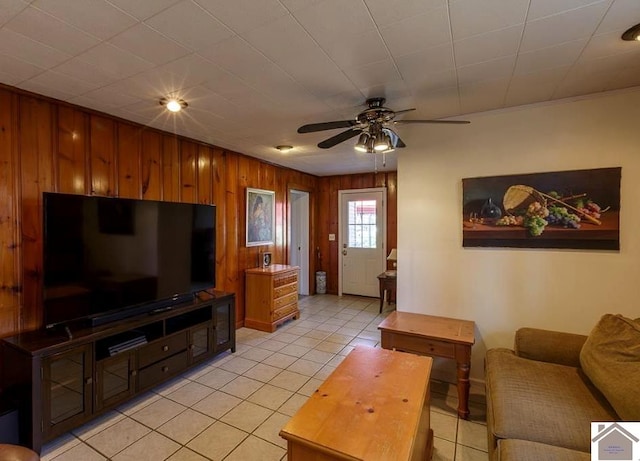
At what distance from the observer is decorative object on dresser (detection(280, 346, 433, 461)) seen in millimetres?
1295

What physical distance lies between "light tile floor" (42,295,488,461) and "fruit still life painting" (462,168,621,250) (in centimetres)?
143

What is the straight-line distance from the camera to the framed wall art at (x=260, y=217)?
4.61 metres

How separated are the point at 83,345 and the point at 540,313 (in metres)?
3.54

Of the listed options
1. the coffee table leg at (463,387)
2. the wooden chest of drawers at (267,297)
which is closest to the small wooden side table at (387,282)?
the wooden chest of drawers at (267,297)

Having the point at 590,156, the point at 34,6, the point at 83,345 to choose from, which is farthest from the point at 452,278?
the point at 34,6

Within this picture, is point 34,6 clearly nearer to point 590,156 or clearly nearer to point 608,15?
point 608,15

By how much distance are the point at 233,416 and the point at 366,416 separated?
1.38 m

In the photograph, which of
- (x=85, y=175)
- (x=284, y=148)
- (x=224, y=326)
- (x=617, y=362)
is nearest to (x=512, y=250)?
(x=617, y=362)

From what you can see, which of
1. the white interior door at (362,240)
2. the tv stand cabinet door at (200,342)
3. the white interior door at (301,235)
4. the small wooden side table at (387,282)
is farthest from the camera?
the white interior door at (301,235)

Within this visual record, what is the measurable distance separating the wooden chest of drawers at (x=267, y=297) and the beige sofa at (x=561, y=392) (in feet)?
9.13

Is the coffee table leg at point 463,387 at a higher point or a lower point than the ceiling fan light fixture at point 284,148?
lower

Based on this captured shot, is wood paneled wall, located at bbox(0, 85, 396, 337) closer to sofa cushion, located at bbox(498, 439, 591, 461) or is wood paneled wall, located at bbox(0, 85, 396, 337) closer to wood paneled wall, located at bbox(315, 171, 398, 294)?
wood paneled wall, located at bbox(315, 171, 398, 294)

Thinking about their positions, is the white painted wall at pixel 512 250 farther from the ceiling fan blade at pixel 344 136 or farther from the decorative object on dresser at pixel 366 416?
the decorative object on dresser at pixel 366 416

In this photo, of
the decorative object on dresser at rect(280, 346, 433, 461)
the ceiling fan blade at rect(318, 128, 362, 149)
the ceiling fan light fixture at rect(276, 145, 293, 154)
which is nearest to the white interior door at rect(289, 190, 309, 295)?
the ceiling fan light fixture at rect(276, 145, 293, 154)
